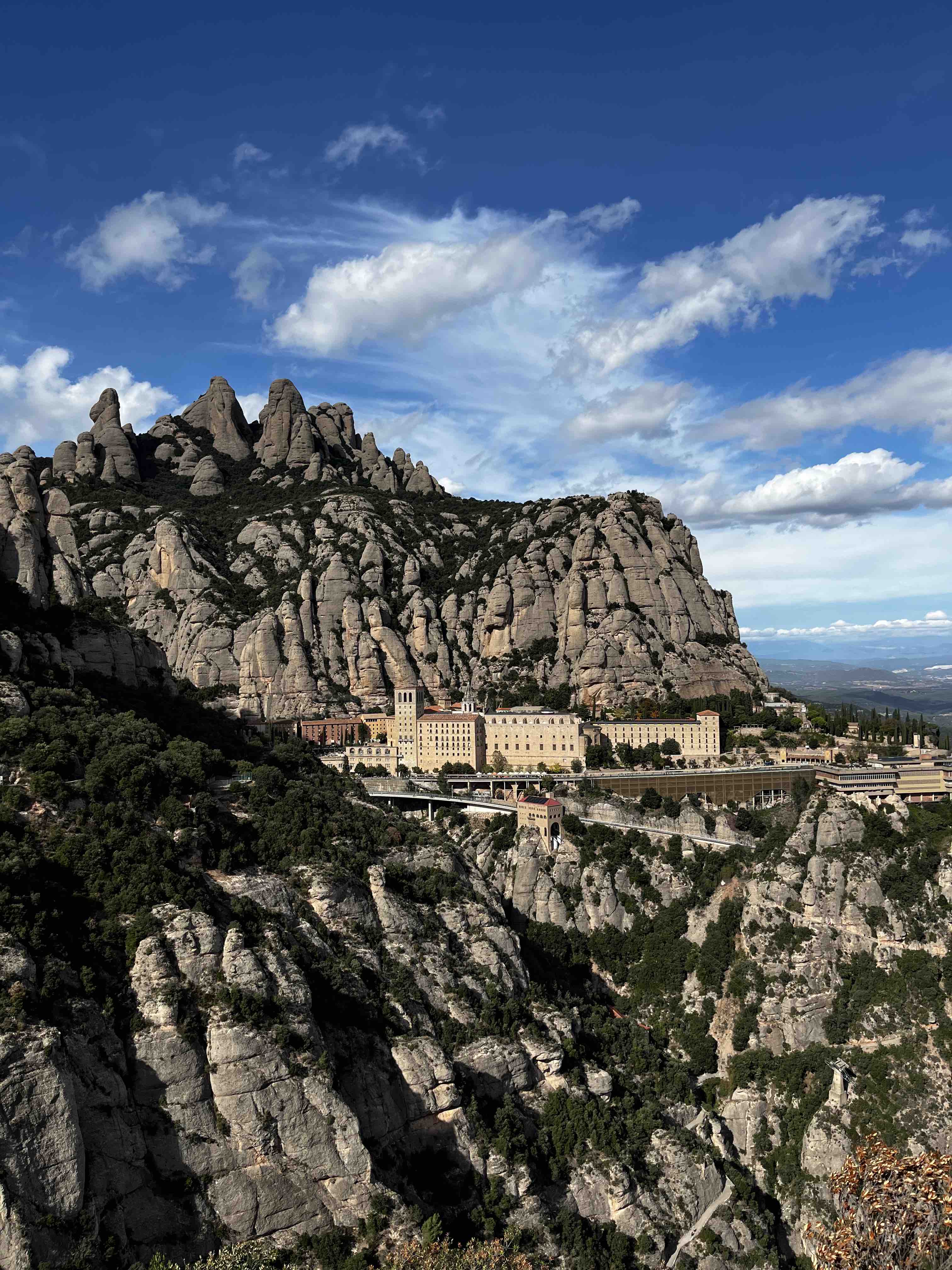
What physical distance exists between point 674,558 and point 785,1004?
77.6m

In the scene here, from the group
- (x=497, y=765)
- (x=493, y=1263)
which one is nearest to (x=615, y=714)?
(x=497, y=765)

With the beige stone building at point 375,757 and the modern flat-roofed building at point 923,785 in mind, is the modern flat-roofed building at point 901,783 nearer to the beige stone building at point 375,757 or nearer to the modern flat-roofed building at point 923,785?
the modern flat-roofed building at point 923,785

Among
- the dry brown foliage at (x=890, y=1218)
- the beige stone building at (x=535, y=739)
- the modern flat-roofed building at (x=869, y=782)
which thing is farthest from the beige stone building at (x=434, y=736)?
the dry brown foliage at (x=890, y=1218)

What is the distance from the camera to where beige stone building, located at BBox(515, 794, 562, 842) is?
8425 cm

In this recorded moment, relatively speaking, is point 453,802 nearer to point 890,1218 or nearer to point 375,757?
point 375,757

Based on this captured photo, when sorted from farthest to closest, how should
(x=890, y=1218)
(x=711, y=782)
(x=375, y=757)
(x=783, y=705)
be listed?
(x=783, y=705) < (x=375, y=757) < (x=711, y=782) < (x=890, y=1218)

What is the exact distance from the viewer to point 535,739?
105 metres

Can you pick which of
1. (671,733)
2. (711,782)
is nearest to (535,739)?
(671,733)

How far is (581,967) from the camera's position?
75188 mm

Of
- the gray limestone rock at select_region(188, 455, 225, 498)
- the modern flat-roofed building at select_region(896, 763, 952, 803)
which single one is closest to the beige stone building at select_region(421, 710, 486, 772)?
the modern flat-roofed building at select_region(896, 763, 952, 803)

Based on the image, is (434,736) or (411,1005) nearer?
(411,1005)

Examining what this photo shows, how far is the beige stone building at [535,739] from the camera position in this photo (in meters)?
104

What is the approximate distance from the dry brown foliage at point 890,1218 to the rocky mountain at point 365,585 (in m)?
96.8

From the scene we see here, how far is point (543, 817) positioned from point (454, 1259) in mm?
51900
